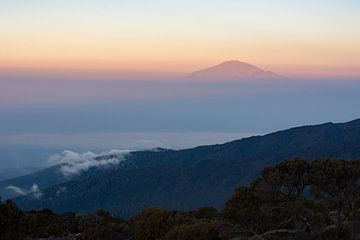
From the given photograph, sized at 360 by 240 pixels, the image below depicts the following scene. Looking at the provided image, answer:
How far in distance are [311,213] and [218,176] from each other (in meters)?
142

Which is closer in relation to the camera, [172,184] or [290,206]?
[290,206]

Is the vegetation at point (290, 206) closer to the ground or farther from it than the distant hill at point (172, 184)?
farther from it

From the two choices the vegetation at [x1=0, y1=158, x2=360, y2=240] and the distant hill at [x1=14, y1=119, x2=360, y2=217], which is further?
the distant hill at [x1=14, y1=119, x2=360, y2=217]

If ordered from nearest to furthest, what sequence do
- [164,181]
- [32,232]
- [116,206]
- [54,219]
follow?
[32,232] < [54,219] < [116,206] < [164,181]

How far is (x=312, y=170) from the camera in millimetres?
23047

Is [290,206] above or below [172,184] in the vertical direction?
above

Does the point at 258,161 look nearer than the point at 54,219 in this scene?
No

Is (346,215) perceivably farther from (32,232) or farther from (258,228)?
(32,232)

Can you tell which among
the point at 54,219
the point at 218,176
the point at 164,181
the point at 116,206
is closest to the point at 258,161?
the point at 218,176

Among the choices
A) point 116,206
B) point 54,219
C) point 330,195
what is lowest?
point 116,206

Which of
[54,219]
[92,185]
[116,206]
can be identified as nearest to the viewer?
[54,219]

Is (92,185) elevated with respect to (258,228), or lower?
lower

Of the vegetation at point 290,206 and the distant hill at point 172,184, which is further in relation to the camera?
the distant hill at point 172,184

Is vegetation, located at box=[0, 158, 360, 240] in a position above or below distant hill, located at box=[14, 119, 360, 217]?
above
